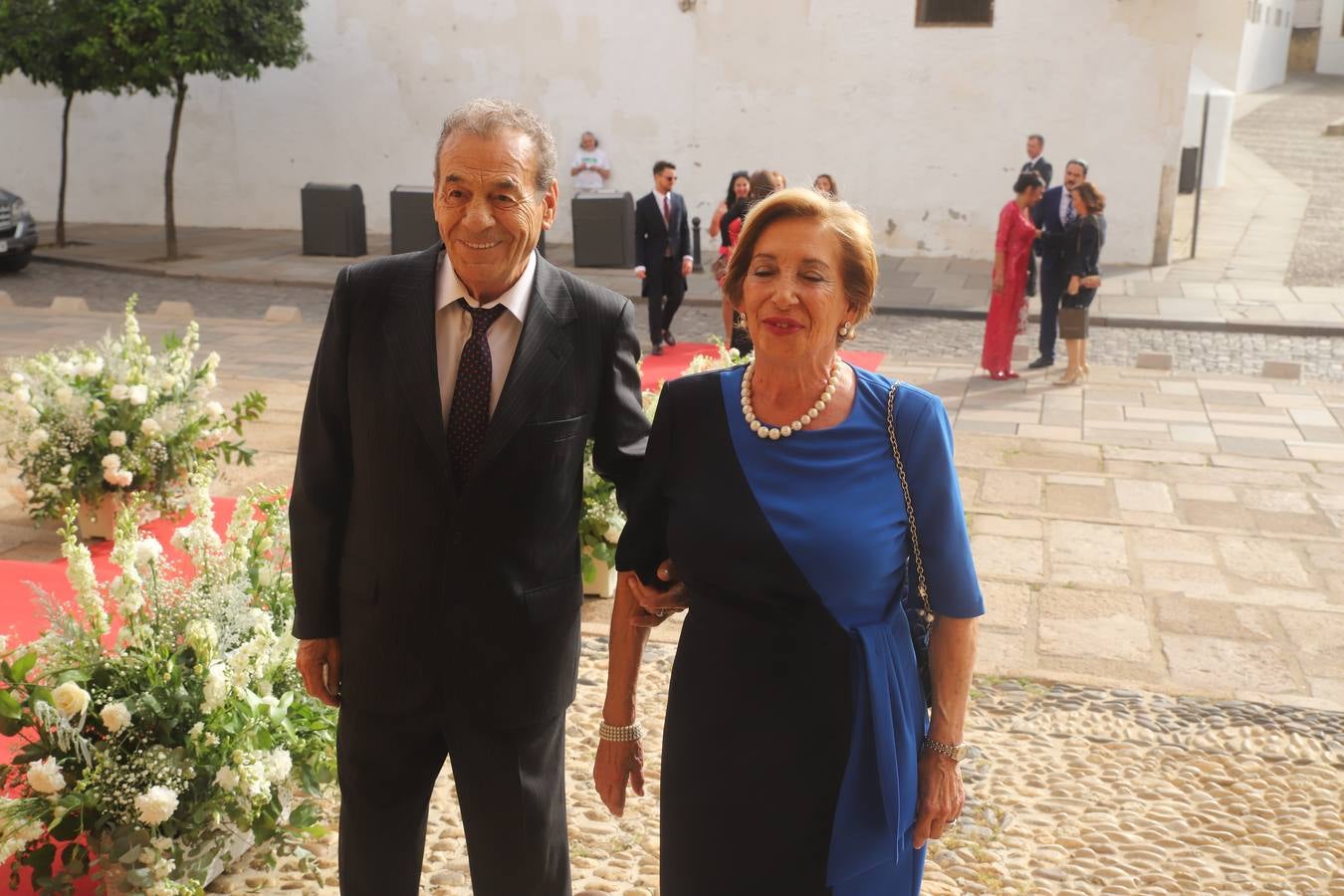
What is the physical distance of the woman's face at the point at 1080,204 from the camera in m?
11.1

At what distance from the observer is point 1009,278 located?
11.1 metres

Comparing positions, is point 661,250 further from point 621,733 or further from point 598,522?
point 621,733

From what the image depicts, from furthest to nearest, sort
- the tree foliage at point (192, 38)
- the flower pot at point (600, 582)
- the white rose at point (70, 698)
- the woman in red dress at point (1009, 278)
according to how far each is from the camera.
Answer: the tree foliage at point (192, 38) < the woman in red dress at point (1009, 278) < the flower pot at point (600, 582) < the white rose at point (70, 698)

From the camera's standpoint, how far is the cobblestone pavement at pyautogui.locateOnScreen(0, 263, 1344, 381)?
12.8 metres

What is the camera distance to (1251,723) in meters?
4.89

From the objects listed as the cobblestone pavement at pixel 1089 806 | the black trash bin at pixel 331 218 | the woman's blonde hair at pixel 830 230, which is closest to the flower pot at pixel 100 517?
the cobblestone pavement at pixel 1089 806

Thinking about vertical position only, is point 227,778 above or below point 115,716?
below

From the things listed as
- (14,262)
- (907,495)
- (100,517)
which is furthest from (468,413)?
(14,262)

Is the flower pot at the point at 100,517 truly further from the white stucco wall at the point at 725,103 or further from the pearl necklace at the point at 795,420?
the white stucco wall at the point at 725,103

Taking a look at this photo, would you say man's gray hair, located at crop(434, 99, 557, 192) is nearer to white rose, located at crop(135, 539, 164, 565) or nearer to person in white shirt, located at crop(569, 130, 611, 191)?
white rose, located at crop(135, 539, 164, 565)

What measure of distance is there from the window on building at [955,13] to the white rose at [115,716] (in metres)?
17.2

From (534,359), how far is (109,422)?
4.57 m

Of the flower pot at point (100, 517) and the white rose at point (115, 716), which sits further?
the flower pot at point (100, 517)

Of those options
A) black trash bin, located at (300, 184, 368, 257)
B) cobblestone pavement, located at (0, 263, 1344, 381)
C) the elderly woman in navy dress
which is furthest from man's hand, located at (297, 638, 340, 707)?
black trash bin, located at (300, 184, 368, 257)
